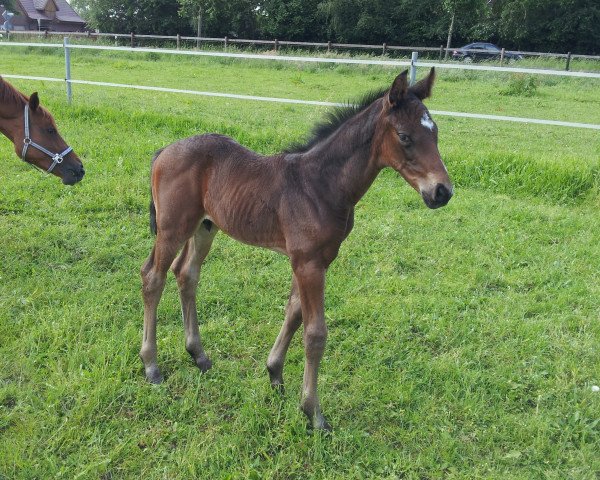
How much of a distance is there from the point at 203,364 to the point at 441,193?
1.76 m

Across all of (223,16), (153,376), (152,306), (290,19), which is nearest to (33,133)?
(152,306)

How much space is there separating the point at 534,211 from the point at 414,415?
3.57 meters

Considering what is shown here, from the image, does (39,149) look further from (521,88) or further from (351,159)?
(521,88)

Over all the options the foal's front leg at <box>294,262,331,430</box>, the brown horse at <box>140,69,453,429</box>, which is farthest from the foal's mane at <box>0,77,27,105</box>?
the foal's front leg at <box>294,262,331,430</box>

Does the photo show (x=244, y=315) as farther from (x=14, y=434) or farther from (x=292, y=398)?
(x=14, y=434)

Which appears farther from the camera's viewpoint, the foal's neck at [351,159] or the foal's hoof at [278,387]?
the foal's hoof at [278,387]

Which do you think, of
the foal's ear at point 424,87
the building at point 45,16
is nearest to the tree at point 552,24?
the foal's ear at point 424,87

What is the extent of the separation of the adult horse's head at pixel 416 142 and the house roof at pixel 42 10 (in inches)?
2397

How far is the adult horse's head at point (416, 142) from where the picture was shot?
205 centimetres

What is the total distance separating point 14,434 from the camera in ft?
7.88

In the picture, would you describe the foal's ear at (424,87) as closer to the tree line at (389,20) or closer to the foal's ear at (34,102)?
the foal's ear at (34,102)

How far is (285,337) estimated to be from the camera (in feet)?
8.97

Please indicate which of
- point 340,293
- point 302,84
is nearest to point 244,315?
point 340,293

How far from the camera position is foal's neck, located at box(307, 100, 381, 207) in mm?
2295
